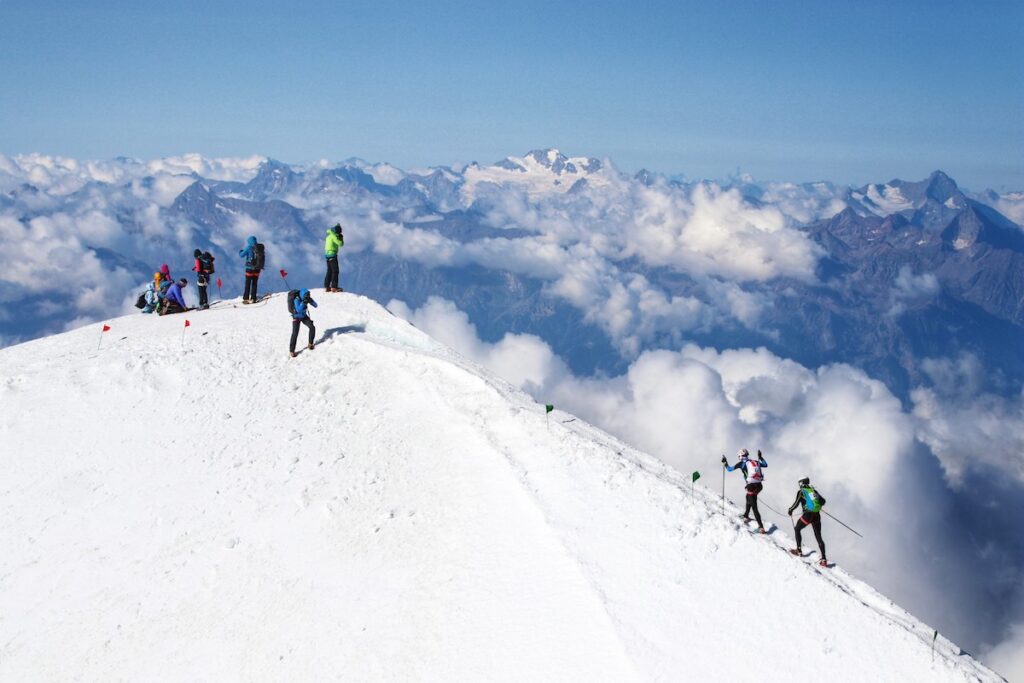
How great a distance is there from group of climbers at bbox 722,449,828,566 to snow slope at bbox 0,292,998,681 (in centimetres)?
101

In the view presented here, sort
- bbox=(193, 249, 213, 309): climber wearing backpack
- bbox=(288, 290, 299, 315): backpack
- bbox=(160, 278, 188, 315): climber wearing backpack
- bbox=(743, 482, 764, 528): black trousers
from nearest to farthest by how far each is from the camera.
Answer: bbox=(743, 482, 764, 528): black trousers < bbox=(288, 290, 299, 315): backpack < bbox=(193, 249, 213, 309): climber wearing backpack < bbox=(160, 278, 188, 315): climber wearing backpack

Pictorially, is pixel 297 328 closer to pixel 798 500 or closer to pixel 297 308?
pixel 297 308

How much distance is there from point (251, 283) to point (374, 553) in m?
21.5

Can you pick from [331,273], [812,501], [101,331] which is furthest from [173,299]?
[812,501]

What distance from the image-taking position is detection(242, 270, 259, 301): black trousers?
34156mm

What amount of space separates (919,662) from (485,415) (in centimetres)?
1447

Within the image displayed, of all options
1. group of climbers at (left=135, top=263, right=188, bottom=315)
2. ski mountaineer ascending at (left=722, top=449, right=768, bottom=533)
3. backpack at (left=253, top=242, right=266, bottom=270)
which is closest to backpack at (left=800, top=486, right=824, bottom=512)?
ski mountaineer ascending at (left=722, top=449, right=768, bottom=533)

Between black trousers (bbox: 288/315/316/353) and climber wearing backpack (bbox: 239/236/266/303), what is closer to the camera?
black trousers (bbox: 288/315/316/353)

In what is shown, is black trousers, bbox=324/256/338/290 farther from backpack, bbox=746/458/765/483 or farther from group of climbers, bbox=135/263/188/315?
backpack, bbox=746/458/765/483

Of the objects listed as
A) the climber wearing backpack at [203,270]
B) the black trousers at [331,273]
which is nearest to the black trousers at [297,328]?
the black trousers at [331,273]

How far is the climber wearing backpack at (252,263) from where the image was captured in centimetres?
3297

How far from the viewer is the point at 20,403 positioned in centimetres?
2323

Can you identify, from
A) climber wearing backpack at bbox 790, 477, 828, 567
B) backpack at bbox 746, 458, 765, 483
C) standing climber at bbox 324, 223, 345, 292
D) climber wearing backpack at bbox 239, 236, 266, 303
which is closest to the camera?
climber wearing backpack at bbox 790, 477, 828, 567

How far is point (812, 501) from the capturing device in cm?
1930
